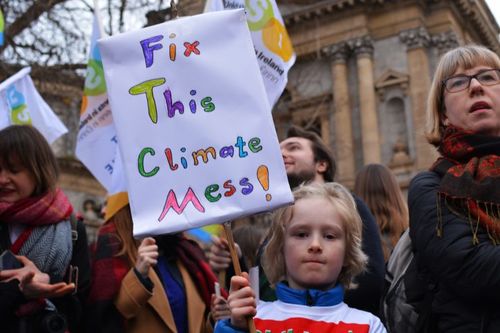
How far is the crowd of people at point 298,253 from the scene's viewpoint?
7.86 ft

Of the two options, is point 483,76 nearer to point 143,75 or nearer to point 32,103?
point 143,75

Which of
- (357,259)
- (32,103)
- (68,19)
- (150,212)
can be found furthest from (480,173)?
(68,19)

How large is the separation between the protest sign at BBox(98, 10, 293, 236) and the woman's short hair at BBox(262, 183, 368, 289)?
1.62 feet

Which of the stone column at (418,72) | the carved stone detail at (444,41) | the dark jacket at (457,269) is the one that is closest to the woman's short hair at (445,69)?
the dark jacket at (457,269)

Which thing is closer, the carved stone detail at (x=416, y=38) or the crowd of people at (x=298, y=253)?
the crowd of people at (x=298, y=253)

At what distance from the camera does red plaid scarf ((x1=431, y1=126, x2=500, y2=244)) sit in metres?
2.35

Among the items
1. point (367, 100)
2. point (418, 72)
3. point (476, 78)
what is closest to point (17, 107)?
point (476, 78)

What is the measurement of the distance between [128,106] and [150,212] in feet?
1.53

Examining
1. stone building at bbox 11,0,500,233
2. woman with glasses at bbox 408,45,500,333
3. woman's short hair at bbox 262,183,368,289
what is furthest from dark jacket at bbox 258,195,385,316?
stone building at bbox 11,0,500,233

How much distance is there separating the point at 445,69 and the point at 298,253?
1.06 metres

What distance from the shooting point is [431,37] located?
23.5 meters

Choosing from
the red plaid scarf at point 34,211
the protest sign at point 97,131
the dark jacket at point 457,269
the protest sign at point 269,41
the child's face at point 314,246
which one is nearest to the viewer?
the dark jacket at point 457,269

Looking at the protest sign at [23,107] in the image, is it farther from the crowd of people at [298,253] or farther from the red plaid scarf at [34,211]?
the red plaid scarf at [34,211]

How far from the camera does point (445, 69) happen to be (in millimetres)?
2881
